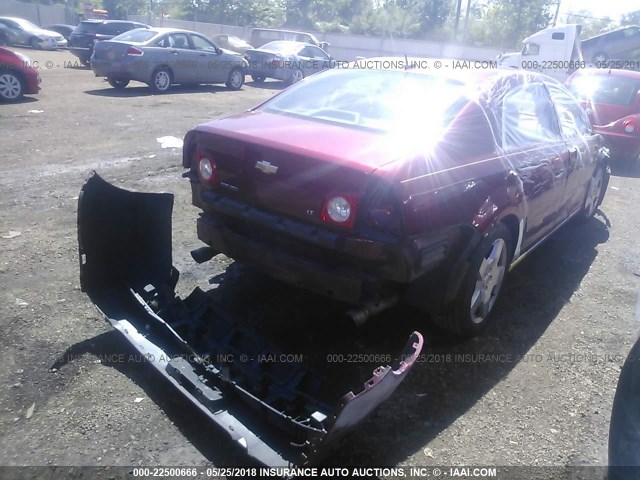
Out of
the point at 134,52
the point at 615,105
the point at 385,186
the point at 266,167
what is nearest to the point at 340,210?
the point at 385,186

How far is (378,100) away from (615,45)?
2139cm

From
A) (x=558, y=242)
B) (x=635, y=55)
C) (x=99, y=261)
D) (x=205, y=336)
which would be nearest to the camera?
(x=205, y=336)

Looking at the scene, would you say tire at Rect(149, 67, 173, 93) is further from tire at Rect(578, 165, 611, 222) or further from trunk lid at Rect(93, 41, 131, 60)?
tire at Rect(578, 165, 611, 222)

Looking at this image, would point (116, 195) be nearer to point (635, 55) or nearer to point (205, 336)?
point (205, 336)

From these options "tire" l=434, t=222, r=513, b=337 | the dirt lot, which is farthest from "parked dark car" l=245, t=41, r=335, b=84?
"tire" l=434, t=222, r=513, b=337

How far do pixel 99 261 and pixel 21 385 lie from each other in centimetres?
83

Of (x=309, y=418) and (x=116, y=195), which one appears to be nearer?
(x=309, y=418)

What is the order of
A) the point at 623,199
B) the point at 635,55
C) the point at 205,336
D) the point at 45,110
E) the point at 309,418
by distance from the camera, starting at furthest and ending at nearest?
the point at 635,55, the point at 45,110, the point at 623,199, the point at 205,336, the point at 309,418

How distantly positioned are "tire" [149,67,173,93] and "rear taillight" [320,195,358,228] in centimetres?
1174

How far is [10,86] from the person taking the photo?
1067cm

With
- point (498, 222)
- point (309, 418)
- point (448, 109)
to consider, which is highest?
point (448, 109)

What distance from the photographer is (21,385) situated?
116 inches

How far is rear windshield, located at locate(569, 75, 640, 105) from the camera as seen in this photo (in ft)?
30.7

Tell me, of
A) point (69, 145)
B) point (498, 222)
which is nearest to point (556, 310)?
point (498, 222)
